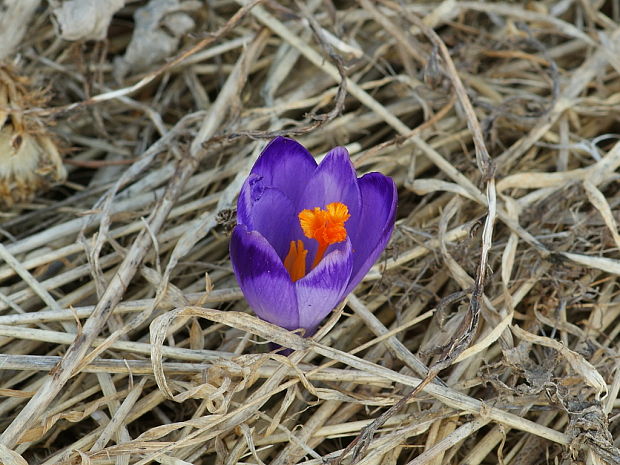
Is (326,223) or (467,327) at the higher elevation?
(326,223)

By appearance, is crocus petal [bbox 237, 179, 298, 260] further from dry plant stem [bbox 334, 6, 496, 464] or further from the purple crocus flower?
dry plant stem [bbox 334, 6, 496, 464]

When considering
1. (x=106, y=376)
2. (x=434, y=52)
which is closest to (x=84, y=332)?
(x=106, y=376)

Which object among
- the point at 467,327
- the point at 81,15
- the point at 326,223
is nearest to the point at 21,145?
the point at 81,15

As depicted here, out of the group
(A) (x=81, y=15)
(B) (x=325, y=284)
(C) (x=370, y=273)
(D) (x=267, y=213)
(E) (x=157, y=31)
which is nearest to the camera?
(B) (x=325, y=284)

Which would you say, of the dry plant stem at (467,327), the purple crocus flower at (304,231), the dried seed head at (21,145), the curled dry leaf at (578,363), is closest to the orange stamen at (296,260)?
the purple crocus flower at (304,231)

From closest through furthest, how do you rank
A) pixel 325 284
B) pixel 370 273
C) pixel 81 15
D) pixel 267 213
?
pixel 325 284, pixel 267 213, pixel 370 273, pixel 81 15

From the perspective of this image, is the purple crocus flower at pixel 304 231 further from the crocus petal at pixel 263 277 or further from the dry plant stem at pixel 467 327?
the dry plant stem at pixel 467 327

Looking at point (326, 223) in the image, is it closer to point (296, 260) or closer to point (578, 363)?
point (296, 260)
